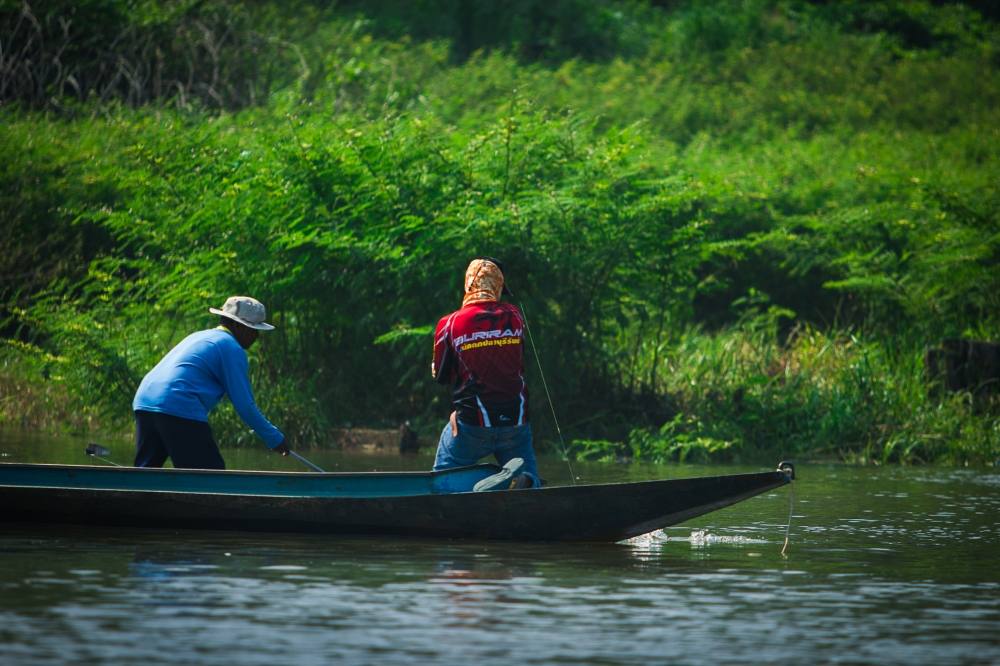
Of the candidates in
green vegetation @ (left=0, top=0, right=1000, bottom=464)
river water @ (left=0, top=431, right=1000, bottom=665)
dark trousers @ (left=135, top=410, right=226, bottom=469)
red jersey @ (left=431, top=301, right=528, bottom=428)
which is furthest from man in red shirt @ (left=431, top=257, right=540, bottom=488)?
green vegetation @ (left=0, top=0, right=1000, bottom=464)

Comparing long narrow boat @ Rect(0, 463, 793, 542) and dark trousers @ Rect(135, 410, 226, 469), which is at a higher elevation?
dark trousers @ Rect(135, 410, 226, 469)

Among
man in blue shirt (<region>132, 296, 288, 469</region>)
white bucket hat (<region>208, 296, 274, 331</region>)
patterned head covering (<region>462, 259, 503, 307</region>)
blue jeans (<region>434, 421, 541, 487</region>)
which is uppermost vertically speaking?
patterned head covering (<region>462, 259, 503, 307</region>)

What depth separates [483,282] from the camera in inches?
455

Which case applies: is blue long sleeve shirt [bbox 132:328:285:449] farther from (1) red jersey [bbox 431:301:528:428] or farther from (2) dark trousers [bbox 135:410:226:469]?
(1) red jersey [bbox 431:301:528:428]

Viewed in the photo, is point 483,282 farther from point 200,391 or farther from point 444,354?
point 200,391

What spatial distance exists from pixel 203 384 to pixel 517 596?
353cm

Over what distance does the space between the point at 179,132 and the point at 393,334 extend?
18.4 ft

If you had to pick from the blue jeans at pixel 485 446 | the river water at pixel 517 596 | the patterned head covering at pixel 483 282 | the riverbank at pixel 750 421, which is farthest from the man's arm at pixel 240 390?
the riverbank at pixel 750 421

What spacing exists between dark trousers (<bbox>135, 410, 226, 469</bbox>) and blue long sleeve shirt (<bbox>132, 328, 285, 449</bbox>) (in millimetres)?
74

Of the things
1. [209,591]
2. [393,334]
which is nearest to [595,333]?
[393,334]

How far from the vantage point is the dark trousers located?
38.8 ft

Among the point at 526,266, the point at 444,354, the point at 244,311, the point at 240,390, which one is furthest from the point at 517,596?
the point at 526,266

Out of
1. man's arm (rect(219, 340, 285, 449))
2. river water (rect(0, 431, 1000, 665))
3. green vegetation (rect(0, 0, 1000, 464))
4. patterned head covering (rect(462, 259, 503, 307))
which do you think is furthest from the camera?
green vegetation (rect(0, 0, 1000, 464))

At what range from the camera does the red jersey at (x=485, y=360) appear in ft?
37.5
